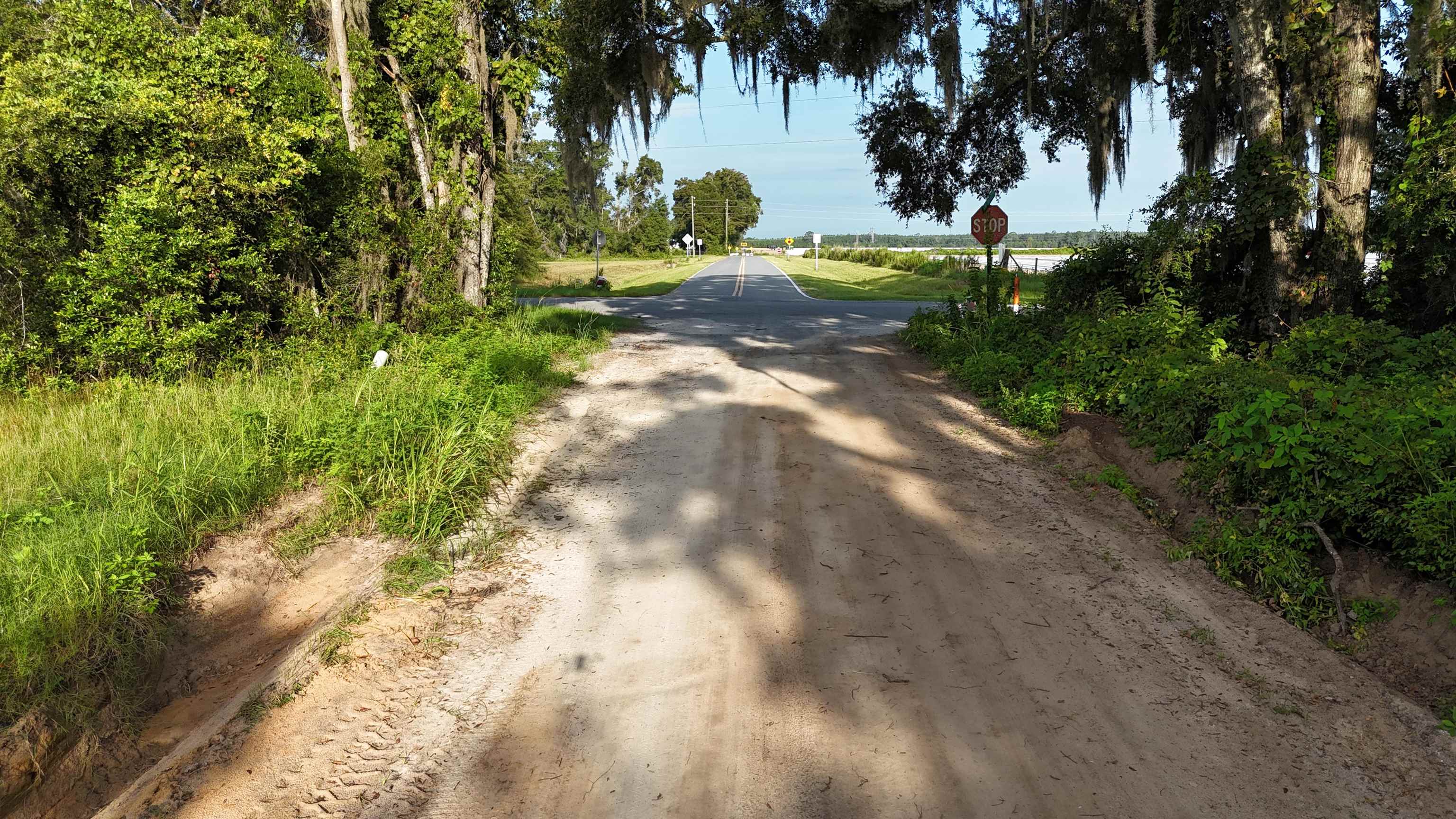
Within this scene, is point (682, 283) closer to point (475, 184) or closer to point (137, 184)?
point (475, 184)

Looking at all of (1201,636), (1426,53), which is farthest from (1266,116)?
(1201,636)

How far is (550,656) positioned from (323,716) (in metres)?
1.12

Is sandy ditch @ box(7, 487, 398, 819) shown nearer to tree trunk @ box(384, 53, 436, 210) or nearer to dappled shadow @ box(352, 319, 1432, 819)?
dappled shadow @ box(352, 319, 1432, 819)

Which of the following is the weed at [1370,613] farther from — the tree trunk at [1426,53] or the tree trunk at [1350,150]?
the tree trunk at [1426,53]

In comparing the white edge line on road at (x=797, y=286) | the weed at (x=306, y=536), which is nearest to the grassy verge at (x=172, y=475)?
the weed at (x=306, y=536)

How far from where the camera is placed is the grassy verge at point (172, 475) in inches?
171

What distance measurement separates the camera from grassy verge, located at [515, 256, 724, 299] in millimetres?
30562

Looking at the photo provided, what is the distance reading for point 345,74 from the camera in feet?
35.6

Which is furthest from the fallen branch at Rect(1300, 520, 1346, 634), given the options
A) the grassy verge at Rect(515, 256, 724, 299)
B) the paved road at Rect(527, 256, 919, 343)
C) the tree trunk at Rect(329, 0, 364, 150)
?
the grassy verge at Rect(515, 256, 724, 299)

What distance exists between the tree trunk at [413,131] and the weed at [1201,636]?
1057 centimetres

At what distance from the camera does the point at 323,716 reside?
397cm

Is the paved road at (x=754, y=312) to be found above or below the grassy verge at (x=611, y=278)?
below

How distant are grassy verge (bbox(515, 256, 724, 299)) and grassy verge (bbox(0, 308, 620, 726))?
29.8ft

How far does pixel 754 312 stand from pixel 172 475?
56.1 ft
